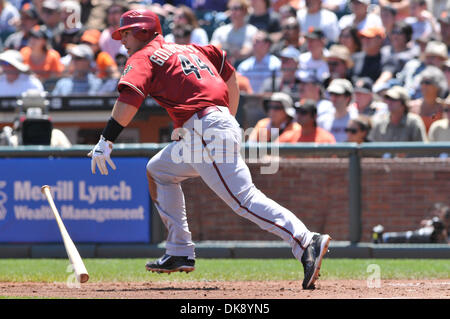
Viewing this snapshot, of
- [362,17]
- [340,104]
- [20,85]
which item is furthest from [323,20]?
[20,85]

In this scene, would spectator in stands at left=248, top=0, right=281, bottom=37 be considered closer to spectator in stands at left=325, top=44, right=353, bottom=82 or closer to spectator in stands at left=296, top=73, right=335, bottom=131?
spectator in stands at left=325, top=44, right=353, bottom=82

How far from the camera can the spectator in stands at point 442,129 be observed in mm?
9828

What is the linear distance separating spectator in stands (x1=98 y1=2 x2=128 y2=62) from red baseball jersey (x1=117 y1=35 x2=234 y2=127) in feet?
23.2

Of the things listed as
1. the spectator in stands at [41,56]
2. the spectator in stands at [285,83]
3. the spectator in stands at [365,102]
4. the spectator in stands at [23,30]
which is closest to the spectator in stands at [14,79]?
the spectator in stands at [41,56]

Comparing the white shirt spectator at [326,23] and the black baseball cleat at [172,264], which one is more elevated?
the white shirt spectator at [326,23]

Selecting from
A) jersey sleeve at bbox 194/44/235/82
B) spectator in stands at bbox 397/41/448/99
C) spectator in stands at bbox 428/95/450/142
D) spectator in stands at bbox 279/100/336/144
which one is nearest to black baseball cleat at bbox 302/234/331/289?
jersey sleeve at bbox 194/44/235/82

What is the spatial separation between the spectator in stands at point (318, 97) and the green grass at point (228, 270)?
229cm

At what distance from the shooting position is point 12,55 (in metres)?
12.3

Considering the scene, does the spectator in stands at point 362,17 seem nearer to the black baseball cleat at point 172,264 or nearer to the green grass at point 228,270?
the green grass at point 228,270

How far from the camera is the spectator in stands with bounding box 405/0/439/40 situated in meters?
13.0

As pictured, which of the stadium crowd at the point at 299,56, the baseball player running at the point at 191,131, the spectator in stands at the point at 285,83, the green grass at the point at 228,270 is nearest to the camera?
the baseball player running at the point at 191,131

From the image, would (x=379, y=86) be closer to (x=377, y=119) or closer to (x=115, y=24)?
(x=377, y=119)

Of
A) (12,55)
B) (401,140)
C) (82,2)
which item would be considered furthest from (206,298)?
(82,2)

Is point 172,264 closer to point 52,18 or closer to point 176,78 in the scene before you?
point 176,78
